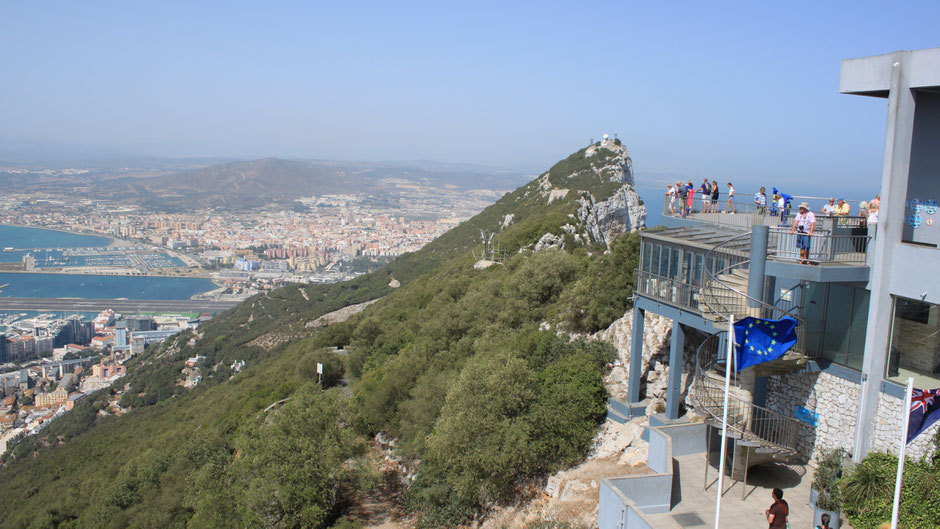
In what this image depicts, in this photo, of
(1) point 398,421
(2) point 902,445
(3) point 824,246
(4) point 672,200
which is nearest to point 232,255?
(1) point 398,421

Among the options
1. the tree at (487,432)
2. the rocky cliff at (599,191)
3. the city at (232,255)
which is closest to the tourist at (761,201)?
the tree at (487,432)

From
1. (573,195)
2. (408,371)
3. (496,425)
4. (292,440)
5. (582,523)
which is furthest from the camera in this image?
(573,195)

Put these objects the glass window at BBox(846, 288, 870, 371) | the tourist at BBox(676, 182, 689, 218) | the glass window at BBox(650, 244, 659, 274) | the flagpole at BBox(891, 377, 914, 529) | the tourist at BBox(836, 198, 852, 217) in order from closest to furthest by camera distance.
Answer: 1. the flagpole at BBox(891, 377, 914, 529)
2. the glass window at BBox(846, 288, 870, 371)
3. the tourist at BBox(836, 198, 852, 217)
4. the glass window at BBox(650, 244, 659, 274)
5. the tourist at BBox(676, 182, 689, 218)

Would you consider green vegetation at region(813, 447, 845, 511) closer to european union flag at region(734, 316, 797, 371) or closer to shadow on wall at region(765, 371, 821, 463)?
shadow on wall at region(765, 371, 821, 463)

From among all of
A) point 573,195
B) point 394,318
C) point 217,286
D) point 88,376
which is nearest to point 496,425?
point 394,318

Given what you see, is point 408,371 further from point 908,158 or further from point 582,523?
point 908,158

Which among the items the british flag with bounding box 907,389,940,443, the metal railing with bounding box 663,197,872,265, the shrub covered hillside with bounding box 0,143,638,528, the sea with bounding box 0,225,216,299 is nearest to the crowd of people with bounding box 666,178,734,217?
the shrub covered hillside with bounding box 0,143,638,528
